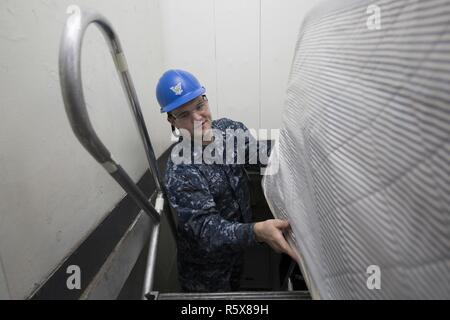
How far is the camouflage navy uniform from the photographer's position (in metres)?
0.93

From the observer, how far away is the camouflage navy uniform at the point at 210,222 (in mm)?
932

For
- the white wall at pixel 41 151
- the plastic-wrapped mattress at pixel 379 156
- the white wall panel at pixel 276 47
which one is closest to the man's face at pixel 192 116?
the white wall at pixel 41 151

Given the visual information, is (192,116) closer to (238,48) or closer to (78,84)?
(78,84)

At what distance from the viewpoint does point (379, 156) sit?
364 mm

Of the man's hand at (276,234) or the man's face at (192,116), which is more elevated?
the man's face at (192,116)

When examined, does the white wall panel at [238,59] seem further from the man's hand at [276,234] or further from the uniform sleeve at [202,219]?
the man's hand at [276,234]

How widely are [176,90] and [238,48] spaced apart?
96cm

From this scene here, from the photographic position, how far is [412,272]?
0.32 m

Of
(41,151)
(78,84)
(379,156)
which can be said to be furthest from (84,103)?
(379,156)

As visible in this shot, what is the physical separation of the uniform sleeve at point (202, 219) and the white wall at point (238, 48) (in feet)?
3.41

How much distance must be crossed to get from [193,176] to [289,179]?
46 cm

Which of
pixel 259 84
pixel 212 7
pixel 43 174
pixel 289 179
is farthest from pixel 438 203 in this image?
pixel 212 7
